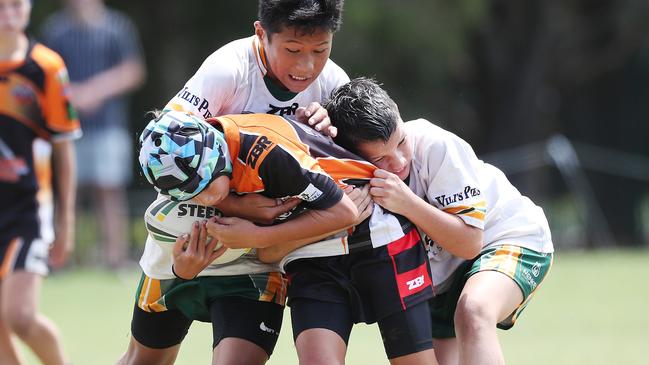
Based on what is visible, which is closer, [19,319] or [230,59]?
[230,59]

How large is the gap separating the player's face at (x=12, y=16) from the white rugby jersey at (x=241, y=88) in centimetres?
172

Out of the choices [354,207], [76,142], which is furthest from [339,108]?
[76,142]

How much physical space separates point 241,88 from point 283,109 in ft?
0.64

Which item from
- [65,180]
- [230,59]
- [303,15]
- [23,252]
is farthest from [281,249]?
[65,180]

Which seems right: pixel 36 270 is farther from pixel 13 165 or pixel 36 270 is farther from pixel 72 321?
pixel 72 321

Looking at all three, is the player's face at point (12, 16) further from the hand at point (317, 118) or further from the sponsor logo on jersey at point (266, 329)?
the sponsor logo on jersey at point (266, 329)

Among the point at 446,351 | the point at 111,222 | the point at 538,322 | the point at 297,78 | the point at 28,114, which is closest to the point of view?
the point at 297,78

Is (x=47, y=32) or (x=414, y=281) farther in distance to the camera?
(x=47, y=32)

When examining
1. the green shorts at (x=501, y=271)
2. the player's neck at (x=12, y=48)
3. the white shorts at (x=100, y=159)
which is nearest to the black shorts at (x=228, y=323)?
the green shorts at (x=501, y=271)

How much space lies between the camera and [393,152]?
4305mm

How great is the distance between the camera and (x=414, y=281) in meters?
4.20

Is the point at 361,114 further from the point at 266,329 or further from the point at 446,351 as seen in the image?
the point at 446,351

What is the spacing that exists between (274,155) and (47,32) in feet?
25.8

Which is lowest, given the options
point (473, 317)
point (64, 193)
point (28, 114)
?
point (64, 193)
